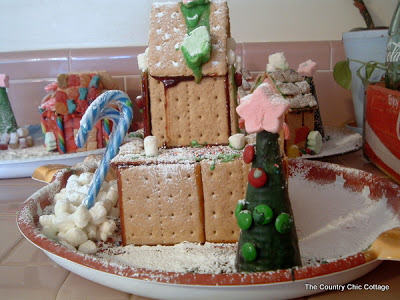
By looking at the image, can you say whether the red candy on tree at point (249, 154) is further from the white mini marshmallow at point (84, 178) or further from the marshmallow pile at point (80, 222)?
the white mini marshmallow at point (84, 178)

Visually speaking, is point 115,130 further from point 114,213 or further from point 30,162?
point 30,162

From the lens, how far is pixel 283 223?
21.7 inches

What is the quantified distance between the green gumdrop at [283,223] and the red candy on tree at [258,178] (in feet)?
0.15

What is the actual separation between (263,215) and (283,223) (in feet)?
0.08

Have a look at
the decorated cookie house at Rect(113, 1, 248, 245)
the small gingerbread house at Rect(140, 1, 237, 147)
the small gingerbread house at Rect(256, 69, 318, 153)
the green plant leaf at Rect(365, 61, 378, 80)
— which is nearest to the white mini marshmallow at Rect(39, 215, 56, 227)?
the decorated cookie house at Rect(113, 1, 248, 245)

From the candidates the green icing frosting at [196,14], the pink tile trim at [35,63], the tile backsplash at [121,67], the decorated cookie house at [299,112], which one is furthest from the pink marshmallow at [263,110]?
the pink tile trim at [35,63]

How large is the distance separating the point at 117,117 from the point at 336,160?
625 mm

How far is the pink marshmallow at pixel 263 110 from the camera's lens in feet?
1.73

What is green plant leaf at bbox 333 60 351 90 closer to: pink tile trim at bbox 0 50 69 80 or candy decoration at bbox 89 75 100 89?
candy decoration at bbox 89 75 100 89

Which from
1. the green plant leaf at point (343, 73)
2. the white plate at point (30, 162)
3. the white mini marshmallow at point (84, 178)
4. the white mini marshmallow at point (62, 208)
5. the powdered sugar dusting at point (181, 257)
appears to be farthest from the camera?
the green plant leaf at point (343, 73)

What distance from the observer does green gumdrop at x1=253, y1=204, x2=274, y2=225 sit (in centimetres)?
55

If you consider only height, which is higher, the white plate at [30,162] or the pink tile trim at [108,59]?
the pink tile trim at [108,59]

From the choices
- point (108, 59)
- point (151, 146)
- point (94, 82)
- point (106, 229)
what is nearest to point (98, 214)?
point (106, 229)

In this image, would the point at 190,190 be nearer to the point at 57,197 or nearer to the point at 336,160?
the point at 57,197
